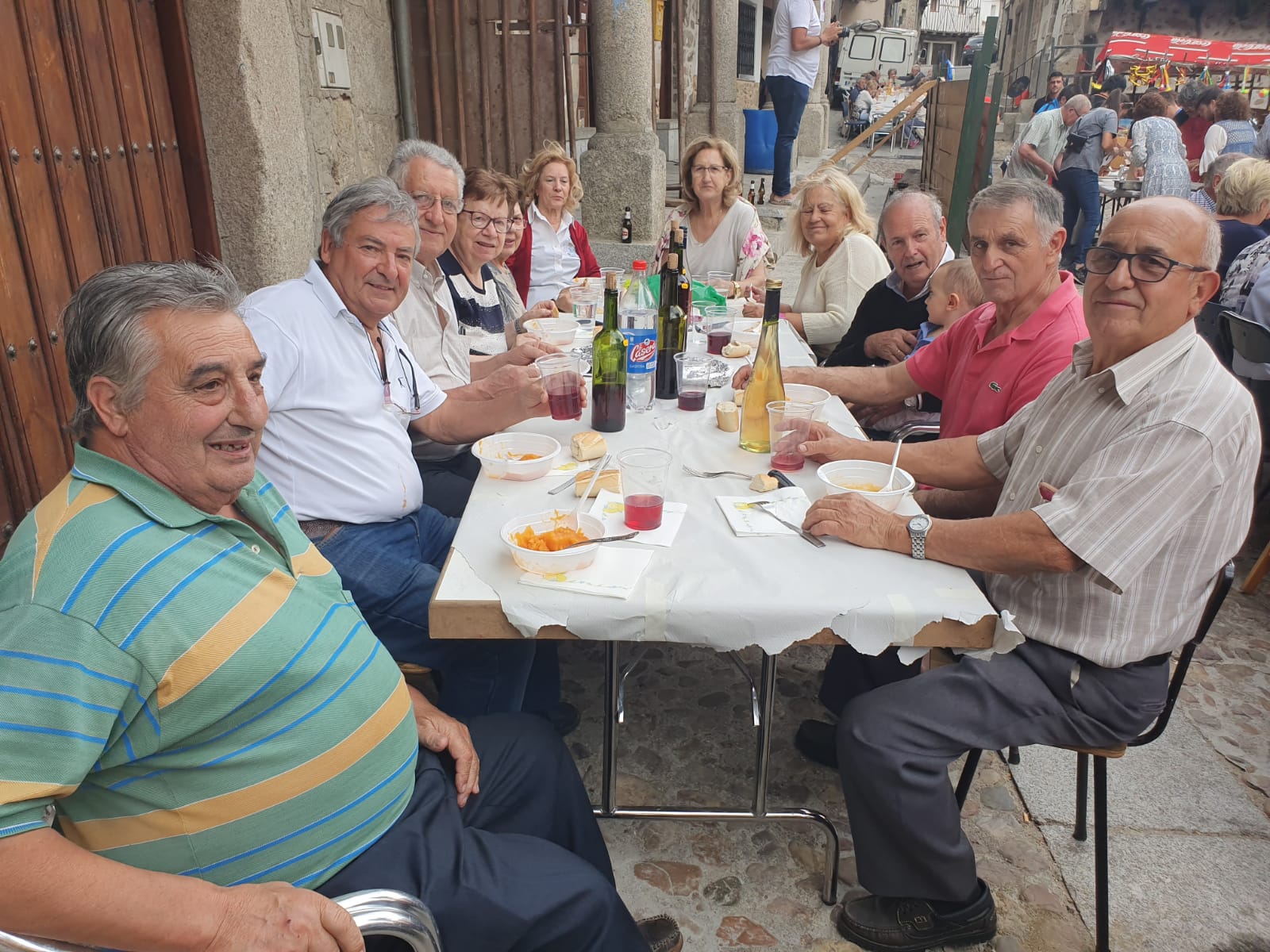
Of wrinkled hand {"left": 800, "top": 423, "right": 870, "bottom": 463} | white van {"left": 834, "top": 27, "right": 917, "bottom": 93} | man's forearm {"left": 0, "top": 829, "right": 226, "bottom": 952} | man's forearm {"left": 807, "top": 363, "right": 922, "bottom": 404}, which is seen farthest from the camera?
white van {"left": 834, "top": 27, "right": 917, "bottom": 93}

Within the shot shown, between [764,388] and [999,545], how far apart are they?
2.87 ft

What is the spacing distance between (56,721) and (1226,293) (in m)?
5.38

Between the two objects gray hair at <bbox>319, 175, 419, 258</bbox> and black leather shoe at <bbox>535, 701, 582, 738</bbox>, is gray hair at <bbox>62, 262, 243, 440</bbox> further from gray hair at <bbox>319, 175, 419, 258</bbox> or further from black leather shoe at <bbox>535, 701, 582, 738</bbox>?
black leather shoe at <bbox>535, 701, 582, 738</bbox>

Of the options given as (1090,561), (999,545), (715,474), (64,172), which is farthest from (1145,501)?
(64,172)

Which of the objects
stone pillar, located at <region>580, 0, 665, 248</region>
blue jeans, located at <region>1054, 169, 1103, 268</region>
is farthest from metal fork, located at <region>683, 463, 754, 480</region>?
blue jeans, located at <region>1054, 169, 1103, 268</region>

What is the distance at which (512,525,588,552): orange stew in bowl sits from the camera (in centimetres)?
169

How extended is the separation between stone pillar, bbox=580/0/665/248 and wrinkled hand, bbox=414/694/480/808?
19.3 feet

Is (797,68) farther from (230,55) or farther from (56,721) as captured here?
(56,721)

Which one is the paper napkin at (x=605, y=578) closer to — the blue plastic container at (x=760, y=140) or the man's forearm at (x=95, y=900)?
the man's forearm at (x=95, y=900)

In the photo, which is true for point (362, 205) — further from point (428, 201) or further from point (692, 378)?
point (692, 378)

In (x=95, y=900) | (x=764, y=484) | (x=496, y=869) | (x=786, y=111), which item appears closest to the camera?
(x=95, y=900)

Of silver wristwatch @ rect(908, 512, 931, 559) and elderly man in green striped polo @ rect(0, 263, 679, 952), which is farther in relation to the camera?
silver wristwatch @ rect(908, 512, 931, 559)

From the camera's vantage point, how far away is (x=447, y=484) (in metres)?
2.91

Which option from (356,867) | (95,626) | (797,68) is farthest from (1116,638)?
(797,68)
